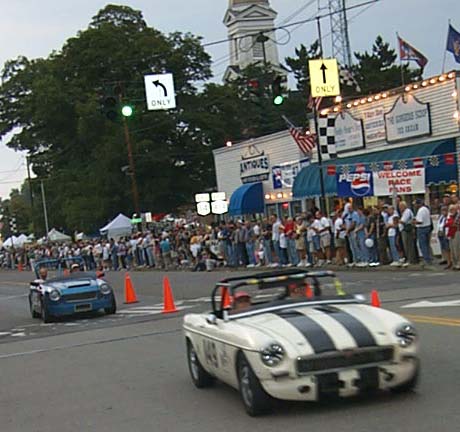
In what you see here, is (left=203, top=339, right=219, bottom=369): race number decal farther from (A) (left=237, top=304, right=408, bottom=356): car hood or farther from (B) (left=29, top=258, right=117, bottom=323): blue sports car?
(B) (left=29, top=258, right=117, bottom=323): blue sports car

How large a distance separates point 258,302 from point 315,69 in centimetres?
2230

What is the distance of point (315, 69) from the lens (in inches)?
1182

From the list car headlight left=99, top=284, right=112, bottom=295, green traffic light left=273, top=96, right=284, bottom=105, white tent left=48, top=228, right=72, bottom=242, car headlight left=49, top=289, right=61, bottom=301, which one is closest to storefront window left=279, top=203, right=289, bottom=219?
green traffic light left=273, top=96, right=284, bottom=105

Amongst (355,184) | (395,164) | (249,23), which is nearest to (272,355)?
(355,184)

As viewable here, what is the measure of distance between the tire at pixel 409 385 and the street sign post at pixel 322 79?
22.7m

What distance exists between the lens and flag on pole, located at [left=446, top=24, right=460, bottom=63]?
30922mm

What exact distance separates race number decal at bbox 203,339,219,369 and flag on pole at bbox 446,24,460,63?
80.3 ft

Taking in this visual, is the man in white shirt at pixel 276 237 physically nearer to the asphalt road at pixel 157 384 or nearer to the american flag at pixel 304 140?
the american flag at pixel 304 140

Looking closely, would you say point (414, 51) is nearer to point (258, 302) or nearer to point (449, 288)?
point (449, 288)

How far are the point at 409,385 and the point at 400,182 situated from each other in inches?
768

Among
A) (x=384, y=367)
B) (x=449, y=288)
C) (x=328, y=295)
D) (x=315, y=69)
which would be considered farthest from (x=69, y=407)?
(x=315, y=69)

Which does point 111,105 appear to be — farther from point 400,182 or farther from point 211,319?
point 211,319

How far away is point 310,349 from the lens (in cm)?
722

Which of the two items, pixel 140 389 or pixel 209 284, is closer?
pixel 140 389
